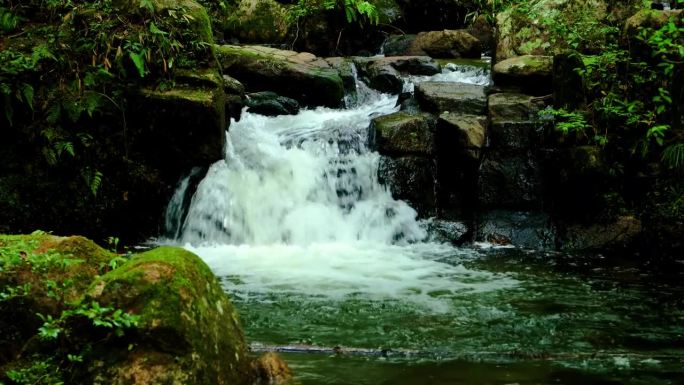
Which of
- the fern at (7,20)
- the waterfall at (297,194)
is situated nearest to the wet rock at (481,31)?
the waterfall at (297,194)

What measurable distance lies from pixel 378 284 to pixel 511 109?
15.9 feet

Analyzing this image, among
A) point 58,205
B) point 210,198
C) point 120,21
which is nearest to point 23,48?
point 120,21

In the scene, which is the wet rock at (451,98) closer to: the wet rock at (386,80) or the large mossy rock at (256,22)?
the wet rock at (386,80)

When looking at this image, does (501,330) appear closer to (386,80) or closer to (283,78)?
(283,78)

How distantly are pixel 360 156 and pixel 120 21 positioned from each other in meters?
4.26

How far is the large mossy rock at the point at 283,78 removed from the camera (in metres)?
12.8

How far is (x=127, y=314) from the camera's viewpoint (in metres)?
3.22

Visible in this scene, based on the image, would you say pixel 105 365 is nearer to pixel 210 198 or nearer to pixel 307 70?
pixel 210 198

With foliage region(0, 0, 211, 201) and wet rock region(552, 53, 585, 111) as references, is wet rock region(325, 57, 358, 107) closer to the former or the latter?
wet rock region(552, 53, 585, 111)

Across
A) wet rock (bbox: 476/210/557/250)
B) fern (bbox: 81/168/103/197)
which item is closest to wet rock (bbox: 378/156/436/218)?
wet rock (bbox: 476/210/557/250)

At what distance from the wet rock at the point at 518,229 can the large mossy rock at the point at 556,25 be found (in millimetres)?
2725

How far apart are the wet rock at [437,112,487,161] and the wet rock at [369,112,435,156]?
0.22m

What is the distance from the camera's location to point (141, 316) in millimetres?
3236

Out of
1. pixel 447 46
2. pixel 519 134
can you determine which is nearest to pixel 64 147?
pixel 519 134
